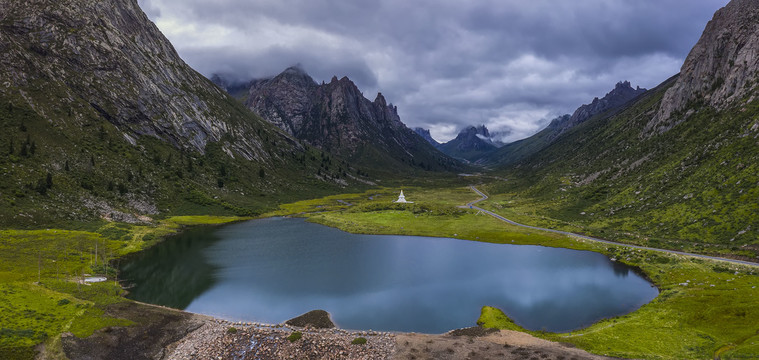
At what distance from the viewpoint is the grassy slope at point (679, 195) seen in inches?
3221

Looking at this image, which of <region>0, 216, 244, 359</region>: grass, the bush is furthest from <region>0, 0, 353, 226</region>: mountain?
the bush

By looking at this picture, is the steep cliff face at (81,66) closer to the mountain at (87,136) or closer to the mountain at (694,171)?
the mountain at (87,136)

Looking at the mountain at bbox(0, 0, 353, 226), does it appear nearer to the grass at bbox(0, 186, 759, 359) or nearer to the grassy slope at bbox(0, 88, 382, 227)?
the grassy slope at bbox(0, 88, 382, 227)

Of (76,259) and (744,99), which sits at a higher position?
(744,99)

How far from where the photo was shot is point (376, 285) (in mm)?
64438

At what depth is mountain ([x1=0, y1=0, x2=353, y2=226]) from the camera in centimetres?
10738

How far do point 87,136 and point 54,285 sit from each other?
11633 cm

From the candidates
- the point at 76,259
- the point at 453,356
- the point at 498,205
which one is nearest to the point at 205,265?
the point at 76,259

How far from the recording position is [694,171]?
10944cm

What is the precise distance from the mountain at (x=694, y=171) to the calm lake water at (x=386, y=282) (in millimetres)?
26180

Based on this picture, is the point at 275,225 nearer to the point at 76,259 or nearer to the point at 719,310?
the point at 76,259

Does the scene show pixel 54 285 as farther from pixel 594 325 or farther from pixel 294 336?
pixel 594 325

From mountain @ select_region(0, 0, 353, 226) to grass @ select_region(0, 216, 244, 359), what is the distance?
16430 millimetres

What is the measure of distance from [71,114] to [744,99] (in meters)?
249
